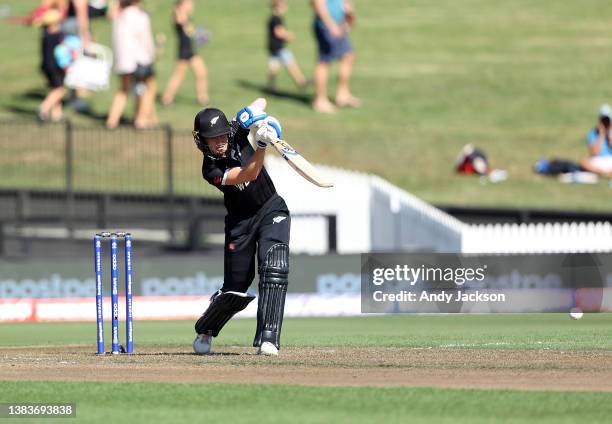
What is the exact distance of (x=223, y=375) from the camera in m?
9.61

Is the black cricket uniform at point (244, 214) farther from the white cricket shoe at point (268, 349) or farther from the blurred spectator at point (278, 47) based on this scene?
the blurred spectator at point (278, 47)

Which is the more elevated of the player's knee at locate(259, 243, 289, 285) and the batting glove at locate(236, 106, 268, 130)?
the batting glove at locate(236, 106, 268, 130)

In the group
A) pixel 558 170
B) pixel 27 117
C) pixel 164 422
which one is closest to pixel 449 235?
pixel 558 170

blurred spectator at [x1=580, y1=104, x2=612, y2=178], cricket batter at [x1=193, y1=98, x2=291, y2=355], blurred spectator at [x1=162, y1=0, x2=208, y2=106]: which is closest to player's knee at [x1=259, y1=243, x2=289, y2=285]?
cricket batter at [x1=193, y1=98, x2=291, y2=355]

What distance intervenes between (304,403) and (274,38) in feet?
66.9

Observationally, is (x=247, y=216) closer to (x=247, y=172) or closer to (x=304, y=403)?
(x=247, y=172)

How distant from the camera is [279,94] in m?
29.8

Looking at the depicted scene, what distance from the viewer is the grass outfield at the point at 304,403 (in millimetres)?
7895

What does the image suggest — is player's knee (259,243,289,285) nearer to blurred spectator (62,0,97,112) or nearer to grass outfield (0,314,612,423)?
grass outfield (0,314,612,423)

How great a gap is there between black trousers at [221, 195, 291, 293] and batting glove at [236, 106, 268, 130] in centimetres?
73

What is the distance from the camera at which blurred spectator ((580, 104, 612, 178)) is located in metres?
23.8

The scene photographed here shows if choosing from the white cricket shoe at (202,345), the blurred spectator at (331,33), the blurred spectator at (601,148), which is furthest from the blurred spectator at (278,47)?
the white cricket shoe at (202,345)
